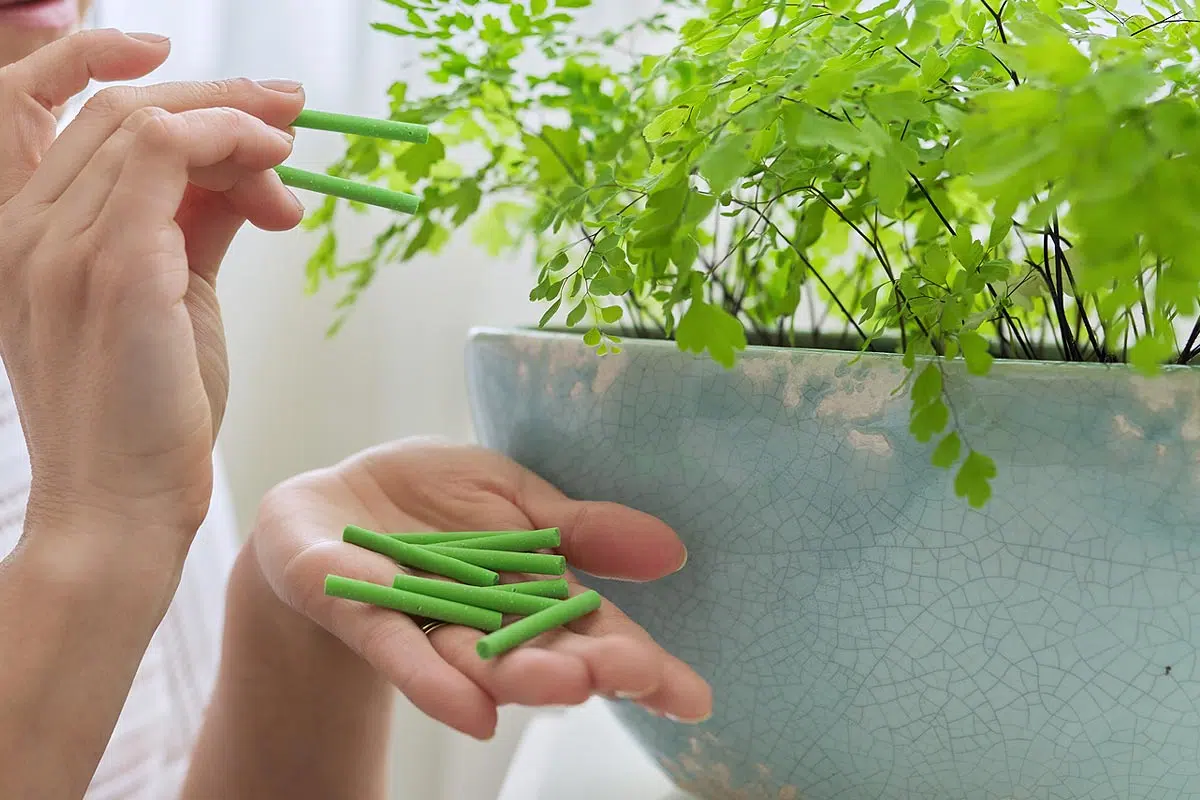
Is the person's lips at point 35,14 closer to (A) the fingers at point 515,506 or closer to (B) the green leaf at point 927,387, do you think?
(A) the fingers at point 515,506

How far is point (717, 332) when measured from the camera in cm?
35

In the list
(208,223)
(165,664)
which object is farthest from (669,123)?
(165,664)

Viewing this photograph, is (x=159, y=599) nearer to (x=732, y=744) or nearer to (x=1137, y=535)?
(x=732, y=744)

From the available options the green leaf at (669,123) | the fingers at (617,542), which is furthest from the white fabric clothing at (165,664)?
the green leaf at (669,123)

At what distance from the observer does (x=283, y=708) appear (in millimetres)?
614

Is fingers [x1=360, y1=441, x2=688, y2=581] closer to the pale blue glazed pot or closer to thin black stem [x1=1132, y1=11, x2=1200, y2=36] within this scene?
the pale blue glazed pot

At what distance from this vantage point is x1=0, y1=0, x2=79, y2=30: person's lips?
26.3 inches

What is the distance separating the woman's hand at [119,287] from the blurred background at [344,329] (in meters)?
0.70

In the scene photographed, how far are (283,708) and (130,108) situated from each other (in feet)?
1.22

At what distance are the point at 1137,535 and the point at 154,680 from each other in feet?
2.64

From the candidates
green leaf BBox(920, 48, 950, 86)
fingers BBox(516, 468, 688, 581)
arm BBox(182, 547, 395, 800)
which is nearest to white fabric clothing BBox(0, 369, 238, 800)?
arm BBox(182, 547, 395, 800)

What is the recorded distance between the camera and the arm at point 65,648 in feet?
1.42

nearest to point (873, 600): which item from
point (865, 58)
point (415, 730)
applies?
point (865, 58)

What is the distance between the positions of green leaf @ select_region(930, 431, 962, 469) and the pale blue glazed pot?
0.9 inches
